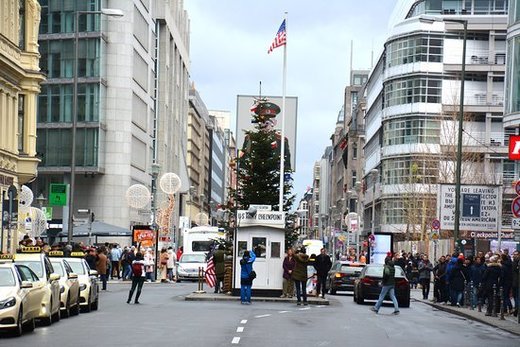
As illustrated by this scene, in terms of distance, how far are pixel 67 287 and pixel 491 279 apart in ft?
41.4

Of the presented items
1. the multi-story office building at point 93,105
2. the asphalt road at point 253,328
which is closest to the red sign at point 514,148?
the asphalt road at point 253,328

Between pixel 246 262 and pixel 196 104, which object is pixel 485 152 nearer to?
pixel 246 262

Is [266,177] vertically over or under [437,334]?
over

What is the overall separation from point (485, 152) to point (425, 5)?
42.0ft

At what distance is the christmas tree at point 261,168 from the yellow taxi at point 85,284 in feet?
51.9

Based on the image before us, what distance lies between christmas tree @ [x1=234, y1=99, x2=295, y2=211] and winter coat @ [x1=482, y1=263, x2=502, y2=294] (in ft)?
45.0

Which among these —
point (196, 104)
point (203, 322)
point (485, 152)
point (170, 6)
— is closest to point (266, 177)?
point (203, 322)

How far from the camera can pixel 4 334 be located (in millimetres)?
22844

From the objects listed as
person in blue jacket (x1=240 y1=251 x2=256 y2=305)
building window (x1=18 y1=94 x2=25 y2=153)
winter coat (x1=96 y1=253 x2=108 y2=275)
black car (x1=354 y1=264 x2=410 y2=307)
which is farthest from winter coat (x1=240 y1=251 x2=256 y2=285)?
building window (x1=18 y1=94 x2=25 y2=153)

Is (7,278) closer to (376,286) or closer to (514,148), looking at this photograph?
(514,148)

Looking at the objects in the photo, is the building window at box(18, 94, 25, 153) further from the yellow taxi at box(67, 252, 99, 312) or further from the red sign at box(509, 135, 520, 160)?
the red sign at box(509, 135, 520, 160)

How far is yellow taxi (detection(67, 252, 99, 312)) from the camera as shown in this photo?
105 feet

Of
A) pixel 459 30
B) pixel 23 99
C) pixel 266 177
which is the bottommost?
pixel 266 177

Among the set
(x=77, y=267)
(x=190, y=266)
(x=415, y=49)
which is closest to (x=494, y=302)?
(x=77, y=267)
